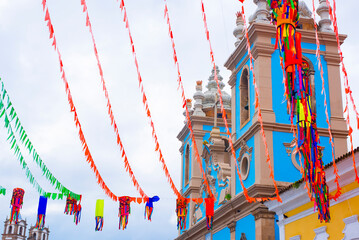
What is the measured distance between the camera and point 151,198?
1511cm

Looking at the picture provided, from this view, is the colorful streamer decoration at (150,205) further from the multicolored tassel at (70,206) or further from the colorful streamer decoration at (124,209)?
the multicolored tassel at (70,206)

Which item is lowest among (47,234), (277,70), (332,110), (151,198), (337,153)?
(151,198)

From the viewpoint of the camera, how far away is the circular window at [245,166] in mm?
17617

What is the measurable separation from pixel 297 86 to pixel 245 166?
1018 cm

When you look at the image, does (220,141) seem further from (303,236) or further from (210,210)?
(303,236)

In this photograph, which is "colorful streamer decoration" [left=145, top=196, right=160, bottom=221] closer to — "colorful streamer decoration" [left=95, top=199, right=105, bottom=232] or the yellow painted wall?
"colorful streamer decoration" [left=95, top=199, right=105, bottom=232]

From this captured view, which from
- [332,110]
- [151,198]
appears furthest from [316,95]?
[151,198]

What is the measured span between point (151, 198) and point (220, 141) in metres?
8.13

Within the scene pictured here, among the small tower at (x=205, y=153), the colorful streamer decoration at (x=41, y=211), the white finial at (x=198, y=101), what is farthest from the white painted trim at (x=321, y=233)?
the white finial at (x=198, y=101)

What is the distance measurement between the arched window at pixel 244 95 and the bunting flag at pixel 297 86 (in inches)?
408

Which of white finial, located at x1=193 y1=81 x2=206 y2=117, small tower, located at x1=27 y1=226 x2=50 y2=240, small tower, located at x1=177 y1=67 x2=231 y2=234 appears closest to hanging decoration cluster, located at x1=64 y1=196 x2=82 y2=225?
small tower, located at x1=177 y1=67 x2=231 y2=234

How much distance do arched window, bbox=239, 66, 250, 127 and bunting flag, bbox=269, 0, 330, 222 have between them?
10.4 meters

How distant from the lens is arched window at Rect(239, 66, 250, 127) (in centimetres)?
1898

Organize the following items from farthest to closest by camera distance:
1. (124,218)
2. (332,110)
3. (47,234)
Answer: (47,234) → (332,110) → (124,218)
